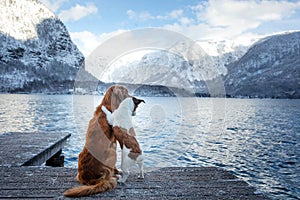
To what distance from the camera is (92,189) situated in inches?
185

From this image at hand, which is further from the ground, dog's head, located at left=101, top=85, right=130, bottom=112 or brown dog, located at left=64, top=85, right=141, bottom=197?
dog's head, located at left=101, top=85, right=130, bottom=112

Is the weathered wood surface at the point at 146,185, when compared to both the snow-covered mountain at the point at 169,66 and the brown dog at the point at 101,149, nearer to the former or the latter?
the brown dog at the point at 101,149

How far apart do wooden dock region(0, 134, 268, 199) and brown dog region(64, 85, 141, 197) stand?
0.30 metres

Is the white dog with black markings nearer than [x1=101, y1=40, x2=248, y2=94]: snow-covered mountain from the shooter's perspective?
Yes

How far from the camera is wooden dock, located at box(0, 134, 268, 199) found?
475 cm

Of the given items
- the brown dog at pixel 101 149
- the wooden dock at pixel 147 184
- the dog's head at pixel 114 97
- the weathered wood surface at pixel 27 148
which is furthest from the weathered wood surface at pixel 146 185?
the dog's head at pixel 114 97

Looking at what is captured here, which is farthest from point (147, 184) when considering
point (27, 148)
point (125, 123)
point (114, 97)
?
point (27, 148)

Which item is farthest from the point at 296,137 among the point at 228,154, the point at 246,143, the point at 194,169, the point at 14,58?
the point at 14,58

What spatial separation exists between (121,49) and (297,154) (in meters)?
17.5

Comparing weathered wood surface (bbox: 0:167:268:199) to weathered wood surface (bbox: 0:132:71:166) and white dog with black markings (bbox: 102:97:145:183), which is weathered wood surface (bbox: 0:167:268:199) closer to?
white dog with black markings (bbox: 102:97:145:183)

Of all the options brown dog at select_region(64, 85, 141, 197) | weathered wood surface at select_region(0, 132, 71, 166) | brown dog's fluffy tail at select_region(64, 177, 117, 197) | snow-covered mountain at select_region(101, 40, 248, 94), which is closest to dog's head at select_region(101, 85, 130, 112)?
brown dog at select_region(64, 85, 141, 197)

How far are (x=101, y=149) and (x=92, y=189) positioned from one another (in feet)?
2.51

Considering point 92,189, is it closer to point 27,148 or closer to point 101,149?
point 101,149

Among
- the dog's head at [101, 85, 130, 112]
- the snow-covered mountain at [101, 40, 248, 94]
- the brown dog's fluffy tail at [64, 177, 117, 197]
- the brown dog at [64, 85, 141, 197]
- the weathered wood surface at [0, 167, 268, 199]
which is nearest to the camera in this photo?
the brown dog's fluffy tail at [64, 177, 117, 197]
